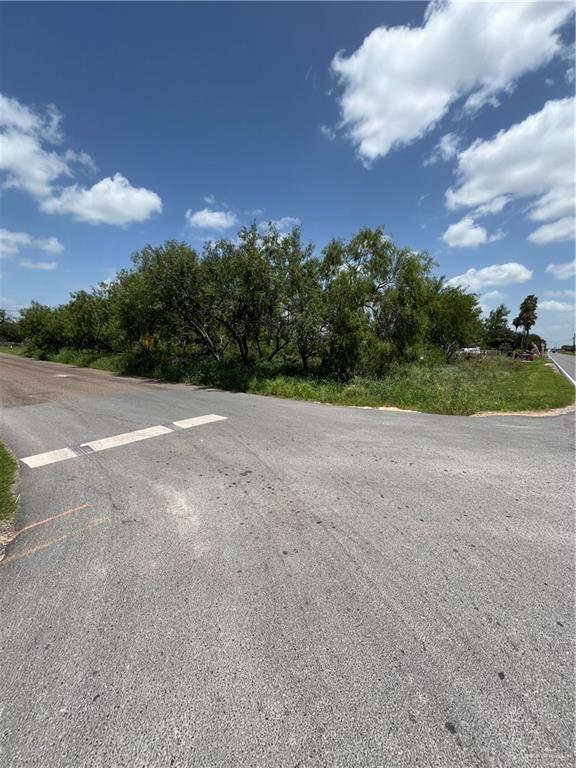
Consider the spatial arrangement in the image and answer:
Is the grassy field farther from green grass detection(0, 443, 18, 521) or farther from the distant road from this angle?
green grass detection(0, 443, 18, 521)

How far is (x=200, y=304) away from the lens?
15141 mm

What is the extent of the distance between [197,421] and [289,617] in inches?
212

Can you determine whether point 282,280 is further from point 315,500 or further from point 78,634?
point 78,634

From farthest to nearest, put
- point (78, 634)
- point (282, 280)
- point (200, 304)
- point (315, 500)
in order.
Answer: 1. point (200, 304)
2. point (282, 280)
3. point (315, 500)
4. point (78, 634)

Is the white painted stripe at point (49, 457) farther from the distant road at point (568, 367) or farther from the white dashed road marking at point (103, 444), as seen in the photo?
the distant road at point (568, 367)

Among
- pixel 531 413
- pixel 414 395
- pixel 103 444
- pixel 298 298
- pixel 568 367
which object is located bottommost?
pixel 103 444

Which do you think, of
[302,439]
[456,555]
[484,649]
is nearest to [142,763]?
[484,649]

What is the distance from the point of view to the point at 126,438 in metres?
5.70

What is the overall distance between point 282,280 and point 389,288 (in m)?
4.75

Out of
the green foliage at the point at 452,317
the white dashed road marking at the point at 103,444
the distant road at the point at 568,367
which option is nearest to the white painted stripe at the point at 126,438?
the white dashed road marking at the point at 103,444

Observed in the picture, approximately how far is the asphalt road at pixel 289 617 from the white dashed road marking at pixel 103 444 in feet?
1.32

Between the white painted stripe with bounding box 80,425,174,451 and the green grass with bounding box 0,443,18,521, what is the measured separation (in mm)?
954

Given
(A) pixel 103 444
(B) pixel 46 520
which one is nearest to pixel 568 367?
(A) pixel 103 444

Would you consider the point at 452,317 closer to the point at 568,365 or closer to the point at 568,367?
the point at 568,367
